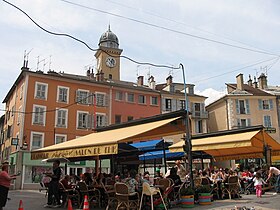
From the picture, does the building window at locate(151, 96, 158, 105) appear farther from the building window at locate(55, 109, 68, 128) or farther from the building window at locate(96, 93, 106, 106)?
the building window at locate(55, 109, 68, 128)

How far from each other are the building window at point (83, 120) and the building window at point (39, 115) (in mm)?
3488

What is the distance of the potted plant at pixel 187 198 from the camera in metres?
9.55

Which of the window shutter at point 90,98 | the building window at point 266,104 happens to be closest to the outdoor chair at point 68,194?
the window shutter at point 90,98

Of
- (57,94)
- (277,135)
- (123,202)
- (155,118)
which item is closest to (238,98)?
(277,135)

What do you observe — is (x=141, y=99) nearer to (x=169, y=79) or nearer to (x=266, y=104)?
(x=169, y=79)

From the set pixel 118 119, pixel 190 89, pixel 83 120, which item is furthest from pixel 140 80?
pixel 83 120

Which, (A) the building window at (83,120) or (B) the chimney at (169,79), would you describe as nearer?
(A) the building window at (83,120)

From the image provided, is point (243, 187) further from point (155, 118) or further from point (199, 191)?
point (155, 118)

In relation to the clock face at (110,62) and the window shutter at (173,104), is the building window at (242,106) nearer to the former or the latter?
the window shutter at (173,104)

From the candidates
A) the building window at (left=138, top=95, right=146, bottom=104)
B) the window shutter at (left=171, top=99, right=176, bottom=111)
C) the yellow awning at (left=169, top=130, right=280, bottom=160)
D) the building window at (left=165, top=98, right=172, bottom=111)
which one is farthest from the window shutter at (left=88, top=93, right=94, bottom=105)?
the yellow awning at (left=169, top=130, right=280, bottom=160)

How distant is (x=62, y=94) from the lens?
103 ft

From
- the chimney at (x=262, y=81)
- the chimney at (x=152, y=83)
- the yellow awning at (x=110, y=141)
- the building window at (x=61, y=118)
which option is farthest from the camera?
the chimney at (x=262, y=81)

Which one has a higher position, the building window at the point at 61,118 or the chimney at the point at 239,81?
the chimney at the point at 239,81

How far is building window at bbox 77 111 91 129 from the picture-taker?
31.7m
